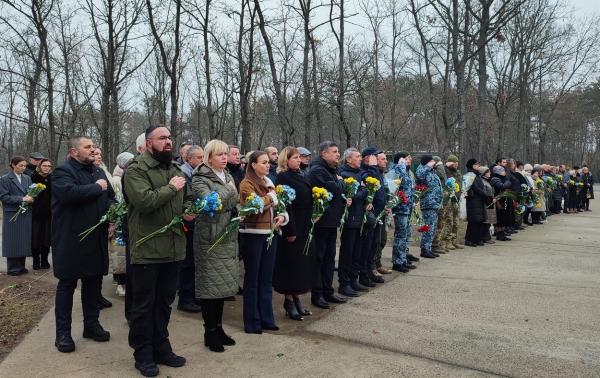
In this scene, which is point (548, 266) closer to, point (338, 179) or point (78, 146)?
point (338, 179)

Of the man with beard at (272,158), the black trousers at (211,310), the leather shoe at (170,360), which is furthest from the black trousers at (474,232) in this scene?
the leather shoe at (170,360)

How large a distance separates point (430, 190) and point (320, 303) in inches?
167

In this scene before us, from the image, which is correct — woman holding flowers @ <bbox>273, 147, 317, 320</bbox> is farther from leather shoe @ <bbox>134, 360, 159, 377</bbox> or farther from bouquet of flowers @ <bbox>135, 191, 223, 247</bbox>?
leather shoe @ <bbox>134, 360, 159, 377</bbox>

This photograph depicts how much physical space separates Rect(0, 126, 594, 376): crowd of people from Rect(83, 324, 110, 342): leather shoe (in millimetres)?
10

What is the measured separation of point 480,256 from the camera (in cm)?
1014

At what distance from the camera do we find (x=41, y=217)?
8.39 m

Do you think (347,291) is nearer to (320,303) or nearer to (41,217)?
(320,303)

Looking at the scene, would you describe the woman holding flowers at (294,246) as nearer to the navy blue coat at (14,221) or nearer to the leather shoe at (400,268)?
the leather shoe at (400,268)

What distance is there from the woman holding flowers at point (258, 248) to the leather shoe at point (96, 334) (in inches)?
57.2

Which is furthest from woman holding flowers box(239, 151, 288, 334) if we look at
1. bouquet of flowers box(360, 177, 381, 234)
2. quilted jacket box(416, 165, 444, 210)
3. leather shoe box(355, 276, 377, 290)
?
quilted jacket box(416, 165, 444, 210)

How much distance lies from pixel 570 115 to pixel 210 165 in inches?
1891

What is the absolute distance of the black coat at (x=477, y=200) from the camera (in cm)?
1130

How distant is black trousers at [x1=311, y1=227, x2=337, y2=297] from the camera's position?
621 cm

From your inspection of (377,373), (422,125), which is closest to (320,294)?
(377,373)
